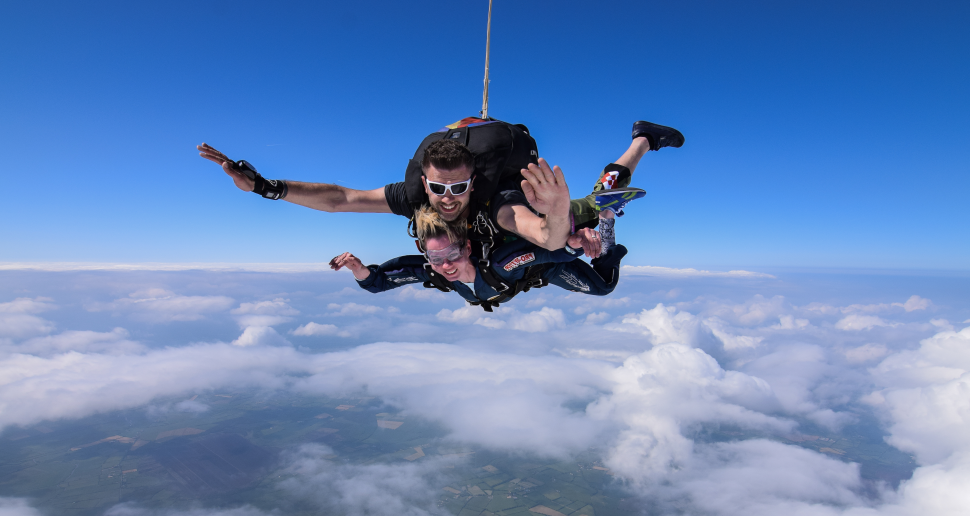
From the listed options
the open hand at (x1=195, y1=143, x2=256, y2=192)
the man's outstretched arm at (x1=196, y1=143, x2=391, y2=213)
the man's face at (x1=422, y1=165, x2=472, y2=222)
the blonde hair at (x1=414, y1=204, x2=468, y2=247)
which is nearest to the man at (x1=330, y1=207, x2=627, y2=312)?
the blonde hair at (x1=414, y1=204, x2=468, y2=247)

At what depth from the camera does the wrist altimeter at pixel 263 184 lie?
11.9 ft

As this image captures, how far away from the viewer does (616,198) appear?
3.41 m

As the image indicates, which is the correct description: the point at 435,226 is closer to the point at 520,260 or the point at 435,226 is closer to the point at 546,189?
the point at 520,260

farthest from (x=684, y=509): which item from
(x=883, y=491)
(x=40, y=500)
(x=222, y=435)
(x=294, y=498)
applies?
(x=40, y=500)

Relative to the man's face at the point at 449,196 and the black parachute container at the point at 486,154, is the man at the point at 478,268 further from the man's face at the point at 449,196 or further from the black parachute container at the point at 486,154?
the black parachute container at the point at 486,154

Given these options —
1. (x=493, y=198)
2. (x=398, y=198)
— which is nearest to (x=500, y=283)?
(x=493, y=198)

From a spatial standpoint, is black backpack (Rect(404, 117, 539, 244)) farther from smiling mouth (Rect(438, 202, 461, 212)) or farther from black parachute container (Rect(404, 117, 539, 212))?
smiling mouth (Rect(438, 202, 461, 212))

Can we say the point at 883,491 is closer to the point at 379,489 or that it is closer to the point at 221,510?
the point at 379,489

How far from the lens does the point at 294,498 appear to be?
16388 cm

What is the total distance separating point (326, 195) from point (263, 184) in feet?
1.72

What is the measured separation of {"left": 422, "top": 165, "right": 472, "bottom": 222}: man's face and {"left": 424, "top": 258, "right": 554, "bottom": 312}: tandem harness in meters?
0.94

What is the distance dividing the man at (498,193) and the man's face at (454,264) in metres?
0.27

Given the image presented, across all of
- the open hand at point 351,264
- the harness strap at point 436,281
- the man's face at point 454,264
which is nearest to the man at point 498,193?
the man's face at point 454,264

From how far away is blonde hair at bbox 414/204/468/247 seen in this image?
3971mm
